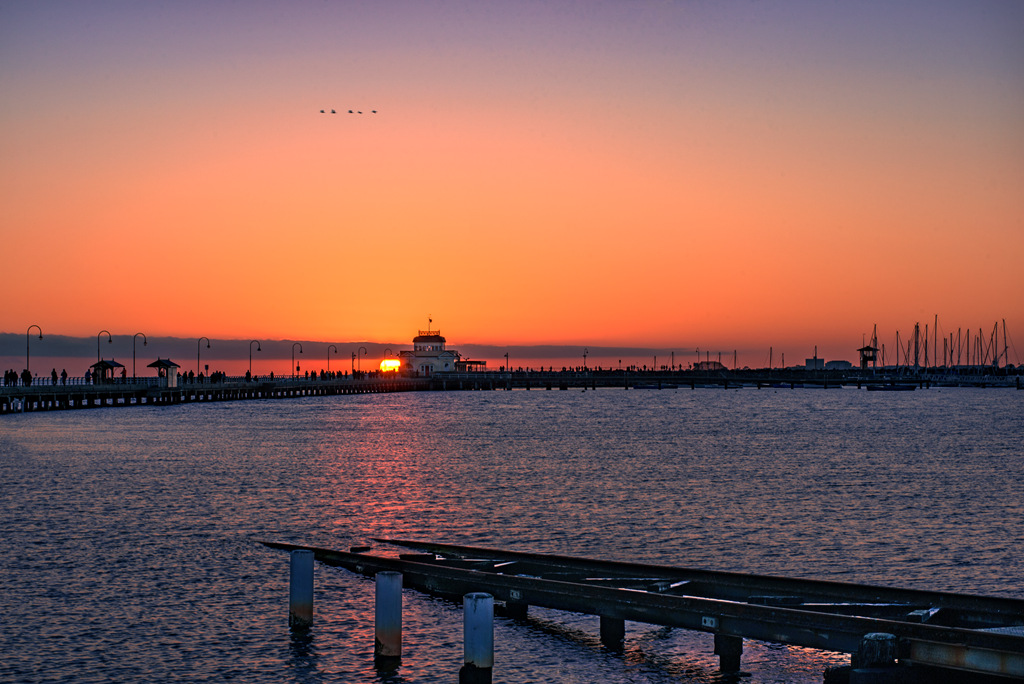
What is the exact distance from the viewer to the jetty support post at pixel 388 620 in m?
14.3

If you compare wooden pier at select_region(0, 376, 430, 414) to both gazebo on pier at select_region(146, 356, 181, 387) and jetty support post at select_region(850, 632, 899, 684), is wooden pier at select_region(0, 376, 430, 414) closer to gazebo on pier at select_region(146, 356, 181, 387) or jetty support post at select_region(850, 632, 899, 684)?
gazebo on pier at select_region(146, 356, 181, 387)

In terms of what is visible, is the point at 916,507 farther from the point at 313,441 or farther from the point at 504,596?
the point at 313,441

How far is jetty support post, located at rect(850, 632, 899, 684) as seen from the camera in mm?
11555

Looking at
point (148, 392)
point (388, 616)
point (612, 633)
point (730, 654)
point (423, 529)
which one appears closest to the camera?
point (388, 616)

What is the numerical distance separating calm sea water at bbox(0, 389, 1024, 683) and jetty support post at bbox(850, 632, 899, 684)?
3.30 metres

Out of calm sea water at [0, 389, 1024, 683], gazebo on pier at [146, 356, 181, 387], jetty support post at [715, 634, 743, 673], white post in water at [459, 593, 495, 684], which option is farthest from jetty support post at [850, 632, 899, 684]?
gazebo on pier at [146, 356, 181, 387]

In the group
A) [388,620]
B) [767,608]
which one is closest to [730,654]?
[767,608]

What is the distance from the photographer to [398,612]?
14742 millimetres

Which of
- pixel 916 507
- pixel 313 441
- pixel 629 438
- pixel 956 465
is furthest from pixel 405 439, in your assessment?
pixel 916 507

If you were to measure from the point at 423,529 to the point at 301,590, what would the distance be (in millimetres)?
13481

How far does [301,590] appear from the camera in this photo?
16.6m

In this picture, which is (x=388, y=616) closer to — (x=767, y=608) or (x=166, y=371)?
(x=767, y=608)

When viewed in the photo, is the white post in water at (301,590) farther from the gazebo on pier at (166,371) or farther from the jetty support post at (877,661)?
the gazebo on pier at (166,371)

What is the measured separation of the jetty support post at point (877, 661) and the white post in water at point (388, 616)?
20.3 ft
